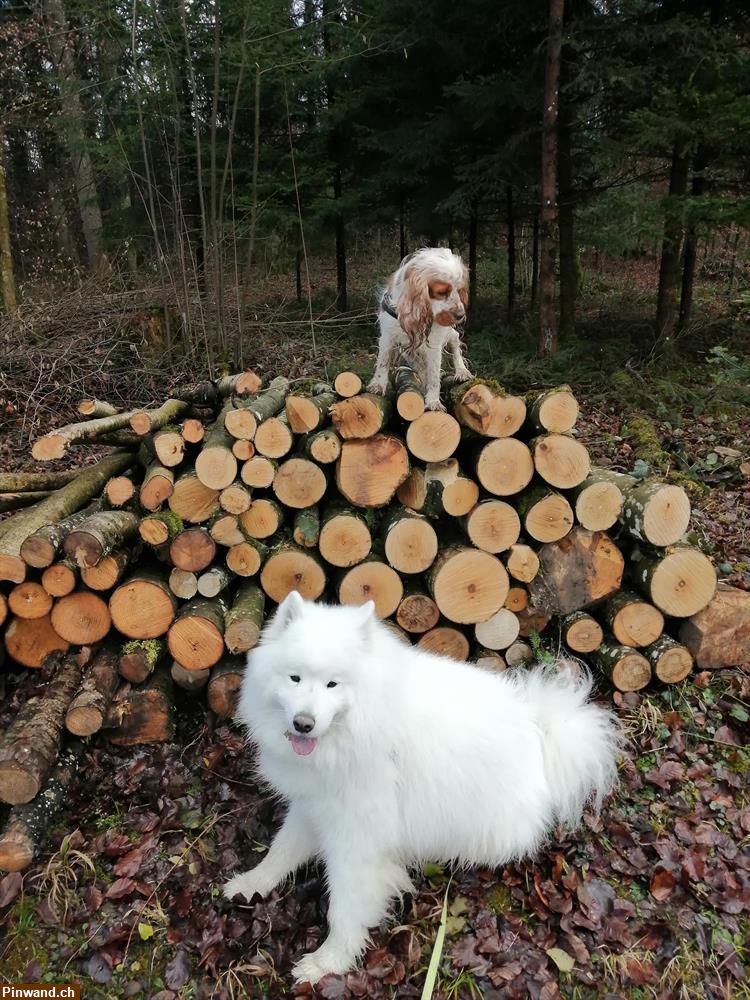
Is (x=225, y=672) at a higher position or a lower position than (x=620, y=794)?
higher

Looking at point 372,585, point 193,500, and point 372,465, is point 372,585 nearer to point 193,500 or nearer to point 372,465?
point 372,465

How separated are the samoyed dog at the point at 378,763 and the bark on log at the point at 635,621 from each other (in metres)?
1.10

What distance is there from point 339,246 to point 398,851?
1246 centimetres

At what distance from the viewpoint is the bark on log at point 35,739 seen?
2881 millimetres

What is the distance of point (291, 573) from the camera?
3.68 m

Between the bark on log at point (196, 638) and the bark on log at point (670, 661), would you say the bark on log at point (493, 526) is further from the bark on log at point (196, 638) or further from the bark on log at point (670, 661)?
the bark on log at point (196, 638)

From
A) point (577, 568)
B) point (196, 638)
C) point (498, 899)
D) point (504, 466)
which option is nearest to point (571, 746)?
point (498, 899)

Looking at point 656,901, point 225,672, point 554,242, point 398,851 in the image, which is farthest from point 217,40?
point 656,901

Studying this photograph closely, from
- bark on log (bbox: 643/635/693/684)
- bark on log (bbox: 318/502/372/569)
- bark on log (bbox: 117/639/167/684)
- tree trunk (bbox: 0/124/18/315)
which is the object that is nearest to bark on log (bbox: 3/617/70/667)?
bark on log (bbox: 117/639/167/684)

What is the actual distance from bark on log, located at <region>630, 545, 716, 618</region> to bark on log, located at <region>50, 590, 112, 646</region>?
3343 mm

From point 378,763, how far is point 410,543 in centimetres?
141

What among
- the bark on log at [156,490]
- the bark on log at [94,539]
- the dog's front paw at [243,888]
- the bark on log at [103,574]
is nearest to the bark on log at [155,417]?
the bark on log at [156,490]

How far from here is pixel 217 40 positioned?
6180mm

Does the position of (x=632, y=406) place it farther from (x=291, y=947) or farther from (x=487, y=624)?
(x=291, y=947)
